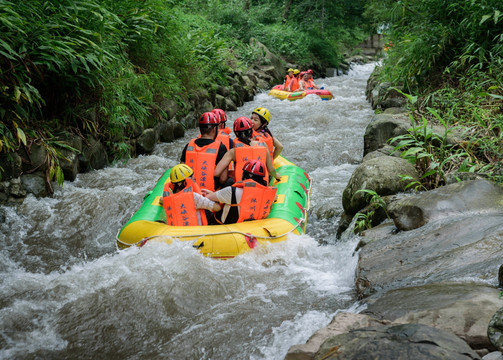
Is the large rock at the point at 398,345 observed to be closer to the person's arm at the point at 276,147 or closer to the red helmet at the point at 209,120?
the red helmet at the point at 209,120

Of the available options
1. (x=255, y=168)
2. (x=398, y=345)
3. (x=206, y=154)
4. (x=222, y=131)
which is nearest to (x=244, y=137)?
(x=206, y=154)

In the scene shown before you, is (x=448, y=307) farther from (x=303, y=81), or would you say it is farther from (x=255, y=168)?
(x=303, y=81)

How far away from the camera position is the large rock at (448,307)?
213 cm

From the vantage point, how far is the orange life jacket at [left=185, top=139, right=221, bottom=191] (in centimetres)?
491

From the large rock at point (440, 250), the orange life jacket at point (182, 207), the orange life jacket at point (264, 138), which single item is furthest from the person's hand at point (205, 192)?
the large rock at point (440, 250)

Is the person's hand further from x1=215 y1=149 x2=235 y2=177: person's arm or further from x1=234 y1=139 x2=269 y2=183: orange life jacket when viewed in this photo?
x1=234 y1=139 x2=269 y2=183: orange life jacket

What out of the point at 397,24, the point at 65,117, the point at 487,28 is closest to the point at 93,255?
the point at 65,117

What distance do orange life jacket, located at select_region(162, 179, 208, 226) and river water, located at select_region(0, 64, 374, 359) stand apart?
0.41m

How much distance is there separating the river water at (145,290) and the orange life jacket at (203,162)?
3.70ft

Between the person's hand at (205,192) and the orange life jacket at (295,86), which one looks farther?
the orange life jacket at (295,86)

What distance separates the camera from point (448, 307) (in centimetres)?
232

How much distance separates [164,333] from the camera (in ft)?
10.2

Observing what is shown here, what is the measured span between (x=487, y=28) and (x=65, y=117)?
687cm

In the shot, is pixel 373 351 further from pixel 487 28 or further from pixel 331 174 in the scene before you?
pixel 487 28
